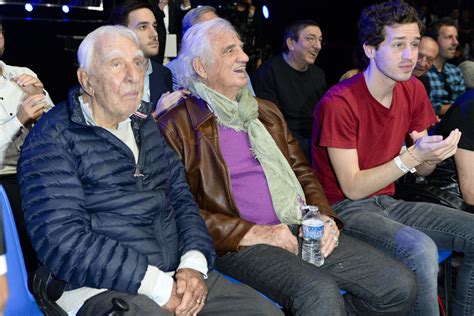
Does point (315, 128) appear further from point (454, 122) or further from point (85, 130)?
point (85, 130)

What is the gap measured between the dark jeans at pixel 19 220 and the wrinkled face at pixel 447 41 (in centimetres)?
397

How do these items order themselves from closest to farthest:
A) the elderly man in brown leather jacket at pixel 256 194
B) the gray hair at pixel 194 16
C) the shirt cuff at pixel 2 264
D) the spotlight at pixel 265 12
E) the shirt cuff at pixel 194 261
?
the shirt cuff at pixel 2 264, the shirt cuff at pixel 194 261, the elderly man in brown leather jacket at pixel 256 194, the gray hair at pixel 194 16, the spotlight at pixel 265 12

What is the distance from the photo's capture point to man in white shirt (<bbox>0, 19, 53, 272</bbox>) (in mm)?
2643

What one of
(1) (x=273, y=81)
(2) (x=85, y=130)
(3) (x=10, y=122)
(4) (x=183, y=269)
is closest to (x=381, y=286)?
(4) (x=183, y=269)

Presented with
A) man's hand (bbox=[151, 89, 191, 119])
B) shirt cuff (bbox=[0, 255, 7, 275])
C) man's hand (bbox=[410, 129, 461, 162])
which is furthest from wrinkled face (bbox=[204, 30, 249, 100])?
→ shirt cuff (bbox=[0, 255, 7, 275])

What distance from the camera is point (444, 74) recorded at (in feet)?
17.2

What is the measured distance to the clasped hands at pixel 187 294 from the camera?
1.85m

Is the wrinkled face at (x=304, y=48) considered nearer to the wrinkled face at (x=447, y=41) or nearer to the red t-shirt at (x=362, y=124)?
the wrinkled face at (x=447, y=41)

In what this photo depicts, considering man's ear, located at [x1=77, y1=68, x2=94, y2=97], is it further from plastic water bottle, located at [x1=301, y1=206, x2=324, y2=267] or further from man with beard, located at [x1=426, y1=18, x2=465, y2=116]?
man with beard, located at [x1=426, y1=18, x2=465, y2=116]

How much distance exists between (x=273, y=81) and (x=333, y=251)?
2.51m

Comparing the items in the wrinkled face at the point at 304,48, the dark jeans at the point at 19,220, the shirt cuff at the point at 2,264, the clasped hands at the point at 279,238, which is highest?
the wrinkled face at the point at 304,48

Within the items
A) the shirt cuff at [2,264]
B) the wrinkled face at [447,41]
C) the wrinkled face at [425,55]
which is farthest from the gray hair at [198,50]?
the wrinkled face at [447,41]

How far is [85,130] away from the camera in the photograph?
191 centimetres

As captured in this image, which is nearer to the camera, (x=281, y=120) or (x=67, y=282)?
(x=67, y=282)
